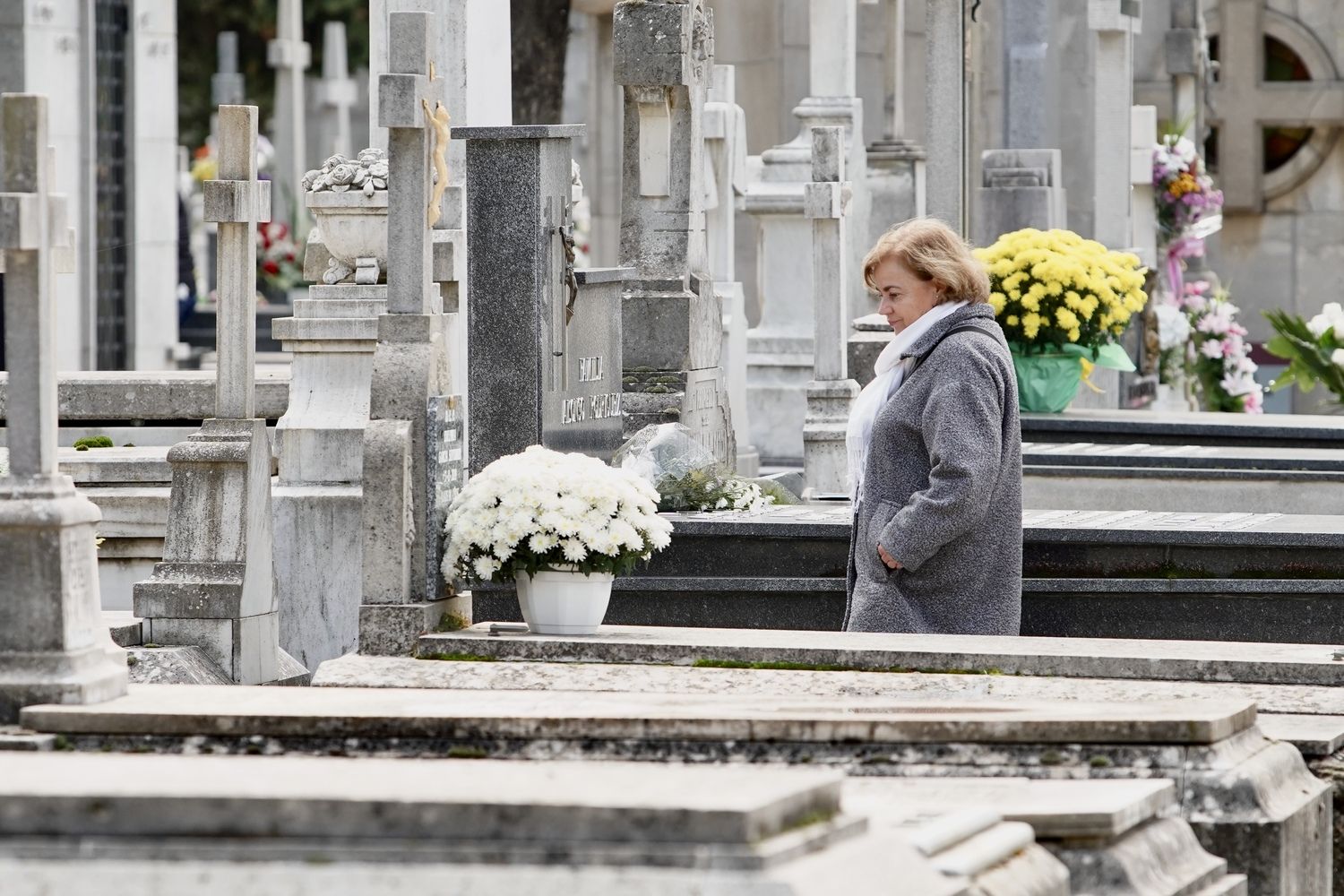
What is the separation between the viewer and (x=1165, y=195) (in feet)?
57.0

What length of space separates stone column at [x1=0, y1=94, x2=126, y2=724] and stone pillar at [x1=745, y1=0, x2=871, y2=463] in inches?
364

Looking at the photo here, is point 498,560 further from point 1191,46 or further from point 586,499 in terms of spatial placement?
point 1191,46

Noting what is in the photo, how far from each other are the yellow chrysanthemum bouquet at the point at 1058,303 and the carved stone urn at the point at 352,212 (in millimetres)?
3450

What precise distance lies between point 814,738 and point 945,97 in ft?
28.8

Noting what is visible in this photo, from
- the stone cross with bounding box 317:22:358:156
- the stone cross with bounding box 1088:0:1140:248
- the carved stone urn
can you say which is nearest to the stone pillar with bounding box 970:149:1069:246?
the stone cross with bounding box 1088:0:1140:248

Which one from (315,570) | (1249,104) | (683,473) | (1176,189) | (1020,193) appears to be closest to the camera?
(683,473)

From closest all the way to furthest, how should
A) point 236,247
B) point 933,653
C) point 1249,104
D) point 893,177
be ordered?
point 933,653, point 236,247, point 893,177, point 1249,104

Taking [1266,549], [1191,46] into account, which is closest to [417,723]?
[1266,549]

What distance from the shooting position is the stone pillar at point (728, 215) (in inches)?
492

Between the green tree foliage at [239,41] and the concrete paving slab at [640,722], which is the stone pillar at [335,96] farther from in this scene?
the concrete paving slab at [640,722]

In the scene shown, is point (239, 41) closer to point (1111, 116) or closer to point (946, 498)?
point (1111, 116)

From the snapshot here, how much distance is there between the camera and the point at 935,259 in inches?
220

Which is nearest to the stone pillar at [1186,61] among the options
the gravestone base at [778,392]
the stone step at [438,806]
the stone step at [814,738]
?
the gravestone base at [778,392]

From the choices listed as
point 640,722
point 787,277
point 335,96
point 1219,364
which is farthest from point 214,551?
point 335,96
